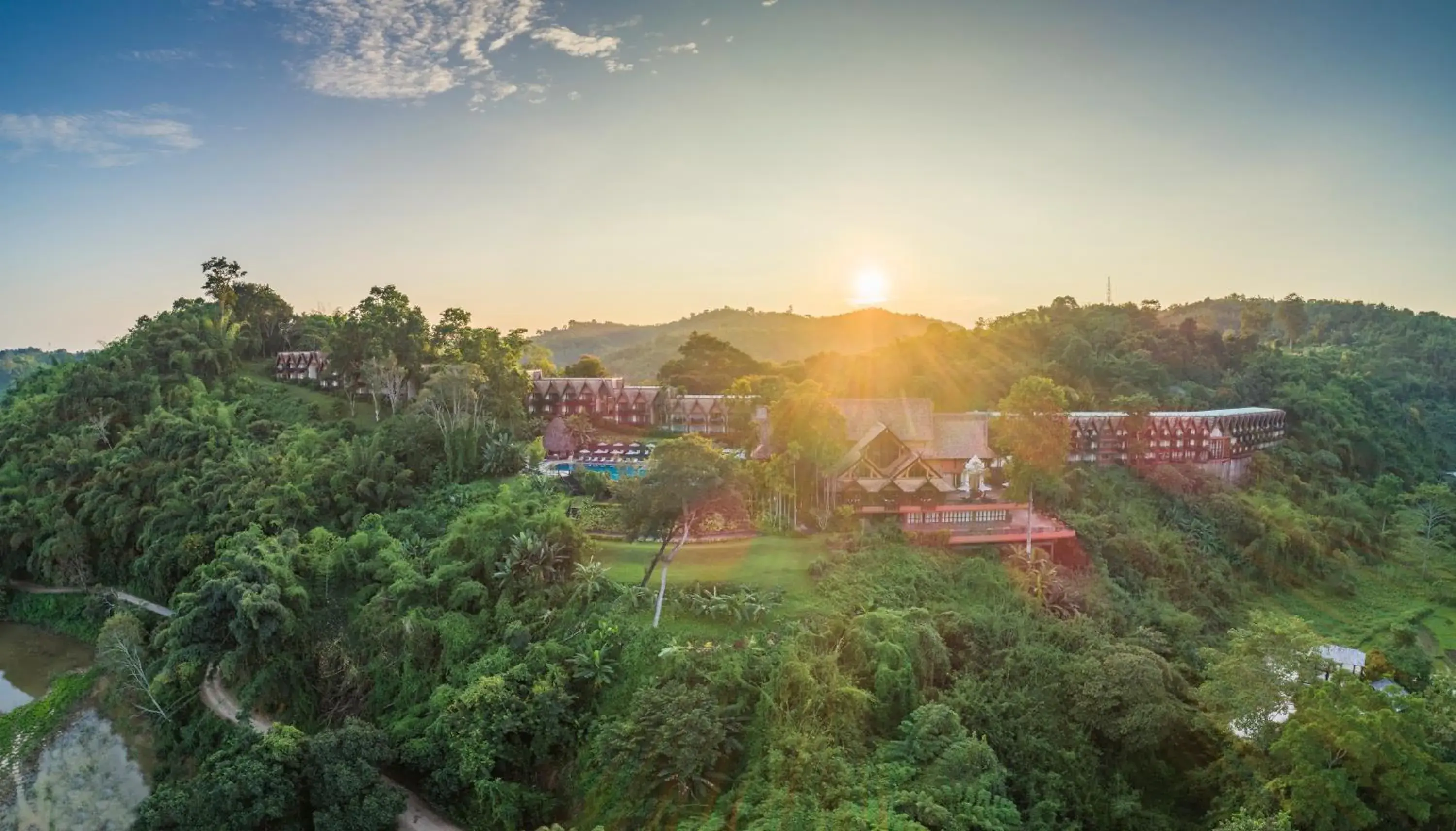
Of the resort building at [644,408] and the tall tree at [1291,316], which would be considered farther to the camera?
the tall tree at [1291,316]

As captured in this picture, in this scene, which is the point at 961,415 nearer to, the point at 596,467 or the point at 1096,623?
the point at 1096,623

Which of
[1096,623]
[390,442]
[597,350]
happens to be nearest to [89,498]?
[390,442]

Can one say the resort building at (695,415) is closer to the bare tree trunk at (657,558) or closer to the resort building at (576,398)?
the resort building at (576,398)

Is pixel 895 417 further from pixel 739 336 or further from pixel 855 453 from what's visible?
pixel 739 336

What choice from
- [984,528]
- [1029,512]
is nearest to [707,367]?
[984,528]

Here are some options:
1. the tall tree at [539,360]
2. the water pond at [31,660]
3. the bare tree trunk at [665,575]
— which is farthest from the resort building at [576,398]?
the water pond at [31,660]
